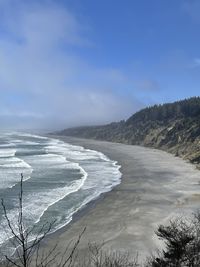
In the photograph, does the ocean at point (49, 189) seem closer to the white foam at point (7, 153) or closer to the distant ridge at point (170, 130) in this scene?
the white foam at point (7, 153)

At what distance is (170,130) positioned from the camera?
137875 mm

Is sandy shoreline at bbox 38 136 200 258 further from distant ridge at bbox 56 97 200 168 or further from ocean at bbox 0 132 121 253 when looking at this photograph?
distant ridge at bbox 56 97 200 168

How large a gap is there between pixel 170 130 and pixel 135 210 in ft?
325

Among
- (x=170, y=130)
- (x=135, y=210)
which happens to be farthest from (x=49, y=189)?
(x=170, y=130)

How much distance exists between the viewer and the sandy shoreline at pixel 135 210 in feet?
100

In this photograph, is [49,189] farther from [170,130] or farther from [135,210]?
[170,130]

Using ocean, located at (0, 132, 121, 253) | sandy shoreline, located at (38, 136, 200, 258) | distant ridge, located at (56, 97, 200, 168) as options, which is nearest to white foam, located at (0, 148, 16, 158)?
ocean, located at (0, 132, 121, 253)

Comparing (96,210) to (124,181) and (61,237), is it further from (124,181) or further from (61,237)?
(124,181)

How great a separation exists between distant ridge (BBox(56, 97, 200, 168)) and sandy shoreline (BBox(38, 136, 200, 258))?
22.0 meters

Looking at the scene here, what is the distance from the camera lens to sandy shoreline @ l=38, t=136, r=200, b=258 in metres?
30.5

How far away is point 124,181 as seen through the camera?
59.5m

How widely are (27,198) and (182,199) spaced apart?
15.7m

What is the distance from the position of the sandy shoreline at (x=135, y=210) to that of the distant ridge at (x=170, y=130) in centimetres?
2202

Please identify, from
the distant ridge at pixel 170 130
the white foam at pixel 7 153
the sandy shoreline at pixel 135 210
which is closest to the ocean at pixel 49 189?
the sandy shoreline at pixel 135 210
